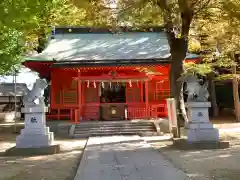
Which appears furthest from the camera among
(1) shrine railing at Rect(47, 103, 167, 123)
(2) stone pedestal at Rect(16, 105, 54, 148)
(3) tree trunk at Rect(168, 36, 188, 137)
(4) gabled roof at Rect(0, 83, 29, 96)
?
(4) gabled roof at Rect(0, 83, 29, 96)

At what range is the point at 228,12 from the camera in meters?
15.2

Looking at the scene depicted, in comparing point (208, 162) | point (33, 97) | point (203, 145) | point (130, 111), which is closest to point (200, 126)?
point (203, 145)

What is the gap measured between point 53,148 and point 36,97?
203 centimetres

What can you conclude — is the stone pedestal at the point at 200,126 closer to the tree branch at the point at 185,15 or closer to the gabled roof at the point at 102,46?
the tree branch at the point at 185,15

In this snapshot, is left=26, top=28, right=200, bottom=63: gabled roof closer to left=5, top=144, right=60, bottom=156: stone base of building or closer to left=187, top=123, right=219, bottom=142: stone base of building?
left=187, top=123, right=219, bottom=142: stone base of building

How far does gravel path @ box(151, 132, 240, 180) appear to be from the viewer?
28.0 feet

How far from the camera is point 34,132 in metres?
13.6

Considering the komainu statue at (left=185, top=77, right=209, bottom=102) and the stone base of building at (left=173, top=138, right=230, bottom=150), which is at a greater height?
the komainu statue at (left=185, top=77, right=209, bottom=102)

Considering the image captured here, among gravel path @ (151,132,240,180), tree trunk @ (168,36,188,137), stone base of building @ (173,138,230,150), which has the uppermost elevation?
tree trunk @ (168,36,188,137)

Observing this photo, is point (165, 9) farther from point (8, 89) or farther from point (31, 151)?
point (8, 89)

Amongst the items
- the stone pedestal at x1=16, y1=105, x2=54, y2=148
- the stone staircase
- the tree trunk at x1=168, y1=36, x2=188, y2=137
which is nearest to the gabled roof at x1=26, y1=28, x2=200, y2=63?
the tree trunk at x1=168, y1=36, x2=188, y2=137

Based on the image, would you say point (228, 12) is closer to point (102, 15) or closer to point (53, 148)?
point (102, 15)

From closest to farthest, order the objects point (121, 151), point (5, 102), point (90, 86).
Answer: point (121, 151)
point (90, 86)
point (5, 102)

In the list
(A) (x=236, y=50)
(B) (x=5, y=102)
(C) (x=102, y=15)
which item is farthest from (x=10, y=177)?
(B) (x=5, y=102)
